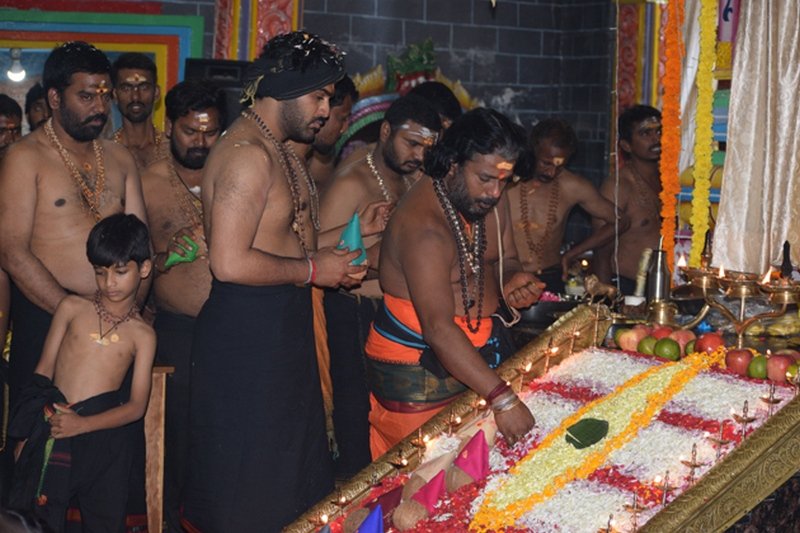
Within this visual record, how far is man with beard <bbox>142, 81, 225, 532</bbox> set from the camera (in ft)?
17.6

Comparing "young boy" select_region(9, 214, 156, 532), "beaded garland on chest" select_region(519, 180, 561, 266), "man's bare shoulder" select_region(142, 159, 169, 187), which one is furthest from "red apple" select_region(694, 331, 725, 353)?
"beaded garland on chest" select_region(519, 180, 561, 266)

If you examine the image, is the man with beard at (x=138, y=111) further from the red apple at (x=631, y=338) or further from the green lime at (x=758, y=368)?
the green lime at (x=758, y=368)

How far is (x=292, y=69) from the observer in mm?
4152

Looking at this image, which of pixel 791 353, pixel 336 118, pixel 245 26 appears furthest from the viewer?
pixel 245 26

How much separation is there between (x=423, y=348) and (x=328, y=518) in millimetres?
1047

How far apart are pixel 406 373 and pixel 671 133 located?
2.01m

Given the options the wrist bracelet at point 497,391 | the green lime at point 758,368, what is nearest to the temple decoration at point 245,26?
the wrist bracelet at point 497,391

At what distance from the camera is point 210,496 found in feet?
13.7

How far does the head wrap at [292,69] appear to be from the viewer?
415 cm

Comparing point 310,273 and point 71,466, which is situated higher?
point 310,273

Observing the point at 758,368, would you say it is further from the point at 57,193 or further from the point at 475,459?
the point at 57,193

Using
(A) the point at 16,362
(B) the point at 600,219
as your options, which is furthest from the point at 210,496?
(B) the point at 600,219

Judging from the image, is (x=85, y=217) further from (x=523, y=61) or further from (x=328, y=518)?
(x=523, y=61)

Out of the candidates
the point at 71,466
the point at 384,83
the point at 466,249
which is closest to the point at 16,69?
the point at 384,83
